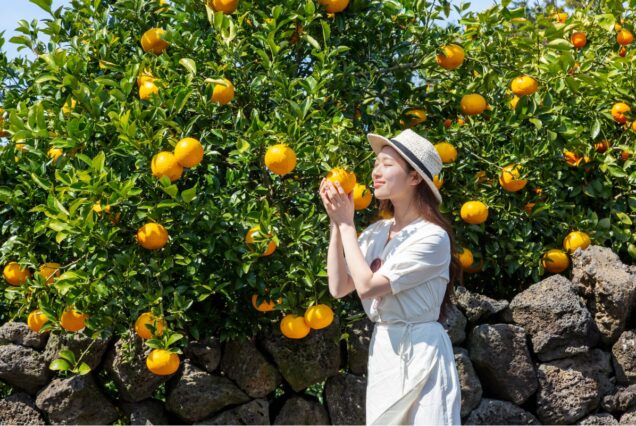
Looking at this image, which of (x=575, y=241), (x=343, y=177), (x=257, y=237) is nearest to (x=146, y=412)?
(x=257, y=237)

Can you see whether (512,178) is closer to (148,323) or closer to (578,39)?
(578,39)

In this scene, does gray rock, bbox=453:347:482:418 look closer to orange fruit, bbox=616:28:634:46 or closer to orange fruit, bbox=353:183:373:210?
orange fruit, bbox=353:183:373:210

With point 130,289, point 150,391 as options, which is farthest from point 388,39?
point 150,391

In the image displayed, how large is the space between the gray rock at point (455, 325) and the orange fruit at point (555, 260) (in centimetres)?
55

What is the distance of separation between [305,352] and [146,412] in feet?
2.57

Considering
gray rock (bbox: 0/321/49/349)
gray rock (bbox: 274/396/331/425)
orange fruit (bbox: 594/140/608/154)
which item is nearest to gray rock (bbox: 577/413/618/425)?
gray rock (bbox: 274/396/331/425)

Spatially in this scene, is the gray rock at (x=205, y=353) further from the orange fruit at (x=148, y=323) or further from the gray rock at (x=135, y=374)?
the orange fruit at (x=148, y=323)

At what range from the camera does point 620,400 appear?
395cm

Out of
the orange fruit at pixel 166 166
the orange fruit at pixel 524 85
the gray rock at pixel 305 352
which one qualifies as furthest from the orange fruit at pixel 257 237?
the orange fruit at pixel 524 85

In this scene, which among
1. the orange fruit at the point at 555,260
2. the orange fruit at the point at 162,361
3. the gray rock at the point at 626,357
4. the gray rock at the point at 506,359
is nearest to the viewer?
the orange fruit at the point at 162,361

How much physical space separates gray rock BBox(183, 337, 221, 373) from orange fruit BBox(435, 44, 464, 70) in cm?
165

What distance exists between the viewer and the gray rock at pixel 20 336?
3873mm

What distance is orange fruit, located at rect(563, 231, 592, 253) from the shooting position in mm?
4031

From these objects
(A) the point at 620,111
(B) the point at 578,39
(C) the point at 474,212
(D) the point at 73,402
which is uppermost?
(B) the point at 578,39
